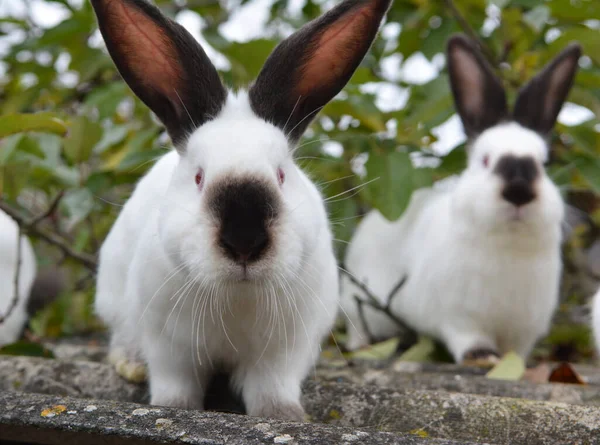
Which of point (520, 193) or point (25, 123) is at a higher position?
point (25, 123)

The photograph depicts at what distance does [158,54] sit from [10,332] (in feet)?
7.76

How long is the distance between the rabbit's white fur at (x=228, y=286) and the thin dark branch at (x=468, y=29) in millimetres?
2351

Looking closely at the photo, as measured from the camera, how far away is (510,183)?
3832 mm

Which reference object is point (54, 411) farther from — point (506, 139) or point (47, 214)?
point (506, 139)

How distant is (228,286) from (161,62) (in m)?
0.75

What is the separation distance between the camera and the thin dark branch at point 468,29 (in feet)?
14.6

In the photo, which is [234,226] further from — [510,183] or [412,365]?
[510,183]

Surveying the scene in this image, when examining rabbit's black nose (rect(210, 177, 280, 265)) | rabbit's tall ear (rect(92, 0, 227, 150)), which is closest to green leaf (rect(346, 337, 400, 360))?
rabbit's tall ear (rect(92, 0, 227, 150))

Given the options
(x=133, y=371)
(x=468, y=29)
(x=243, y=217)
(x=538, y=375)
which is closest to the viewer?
(x=243, y=217)

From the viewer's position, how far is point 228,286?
6.84 ft

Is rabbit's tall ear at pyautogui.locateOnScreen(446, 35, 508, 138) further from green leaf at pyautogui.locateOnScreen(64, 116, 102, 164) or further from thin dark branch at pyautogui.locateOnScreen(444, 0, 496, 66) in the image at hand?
green leaf at pyautogui.locateOnScreen(64, 116, 102, 164)

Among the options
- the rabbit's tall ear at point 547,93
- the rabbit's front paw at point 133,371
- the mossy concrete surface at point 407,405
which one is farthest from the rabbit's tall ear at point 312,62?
the rabbit's tall ear at point 547,93

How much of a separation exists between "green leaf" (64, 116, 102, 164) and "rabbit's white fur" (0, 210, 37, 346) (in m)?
0.47

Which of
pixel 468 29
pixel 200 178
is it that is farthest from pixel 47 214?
pixel 468 29
